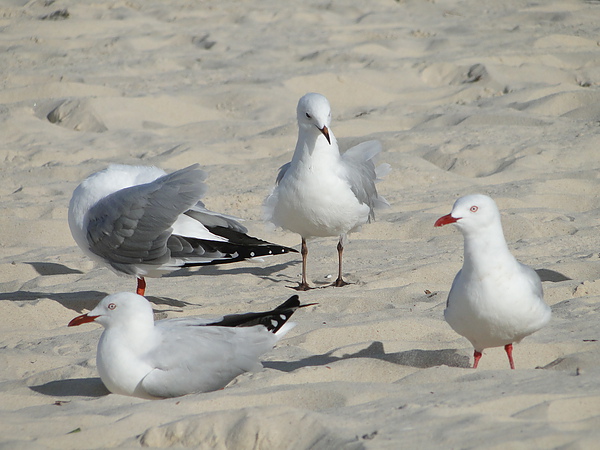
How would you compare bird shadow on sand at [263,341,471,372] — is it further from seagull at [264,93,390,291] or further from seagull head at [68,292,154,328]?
seagull at [264,93,390,291]

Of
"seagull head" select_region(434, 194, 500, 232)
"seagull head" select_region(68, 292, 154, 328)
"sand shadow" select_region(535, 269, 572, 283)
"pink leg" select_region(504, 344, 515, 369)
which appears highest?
"seagull head" select_region(434, 194, 500, 232)

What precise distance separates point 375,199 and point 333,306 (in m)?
1.41

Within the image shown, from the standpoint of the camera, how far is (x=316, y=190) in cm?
541

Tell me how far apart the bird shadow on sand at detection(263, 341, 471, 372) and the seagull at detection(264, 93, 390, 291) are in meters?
1.36

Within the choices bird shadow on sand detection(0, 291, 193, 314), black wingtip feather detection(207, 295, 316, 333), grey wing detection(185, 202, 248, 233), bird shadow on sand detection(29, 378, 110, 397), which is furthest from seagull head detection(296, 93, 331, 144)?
bird shadow on sand detection(29, 378, 110, 397)

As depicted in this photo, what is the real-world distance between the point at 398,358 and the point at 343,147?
13.6 ft

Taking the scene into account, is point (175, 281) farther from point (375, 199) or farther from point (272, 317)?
point (272, 317)

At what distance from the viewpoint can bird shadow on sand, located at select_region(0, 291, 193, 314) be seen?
16.4 feet

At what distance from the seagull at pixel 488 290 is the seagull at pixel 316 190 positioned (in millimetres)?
1797

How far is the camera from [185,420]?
9.35ft

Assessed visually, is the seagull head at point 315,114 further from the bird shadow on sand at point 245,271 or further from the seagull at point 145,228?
the bird shadow on sand at point 245,271

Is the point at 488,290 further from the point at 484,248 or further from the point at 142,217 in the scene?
the point at 142,217

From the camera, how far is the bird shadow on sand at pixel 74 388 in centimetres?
363

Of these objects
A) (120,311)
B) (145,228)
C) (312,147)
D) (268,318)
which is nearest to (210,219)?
(145,228)
